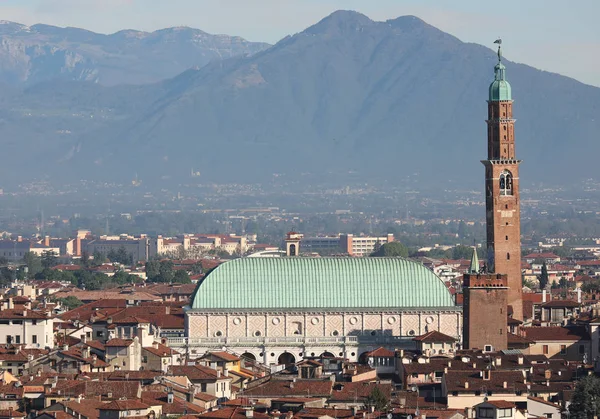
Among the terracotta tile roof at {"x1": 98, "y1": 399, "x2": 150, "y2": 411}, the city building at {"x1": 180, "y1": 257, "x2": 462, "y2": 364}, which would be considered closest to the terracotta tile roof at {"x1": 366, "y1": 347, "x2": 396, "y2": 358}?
the city building at {"x1": 180, "y1": 257, "x2": 462, "y2": 364}

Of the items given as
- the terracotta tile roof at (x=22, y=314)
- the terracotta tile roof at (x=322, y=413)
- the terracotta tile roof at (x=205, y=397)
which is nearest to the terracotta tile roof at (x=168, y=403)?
the terracotta tile roof at (x=205, y=397)

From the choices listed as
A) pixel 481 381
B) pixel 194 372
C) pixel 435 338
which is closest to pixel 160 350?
pixel 194 372

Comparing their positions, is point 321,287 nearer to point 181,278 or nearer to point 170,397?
point 170,397

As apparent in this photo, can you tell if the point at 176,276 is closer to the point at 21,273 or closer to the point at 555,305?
the point at 21,273

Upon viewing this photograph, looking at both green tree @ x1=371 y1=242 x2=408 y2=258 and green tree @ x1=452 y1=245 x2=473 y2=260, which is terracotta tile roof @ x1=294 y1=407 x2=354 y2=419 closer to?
green tree @ x1=371 y1=242 x2=408 y2=258

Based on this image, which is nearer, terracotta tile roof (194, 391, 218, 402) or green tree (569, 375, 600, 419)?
green tree (569, 375, 600, 419)

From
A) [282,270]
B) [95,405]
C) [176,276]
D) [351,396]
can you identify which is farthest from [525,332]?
[176,276]

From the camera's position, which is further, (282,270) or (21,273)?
(21,273)
